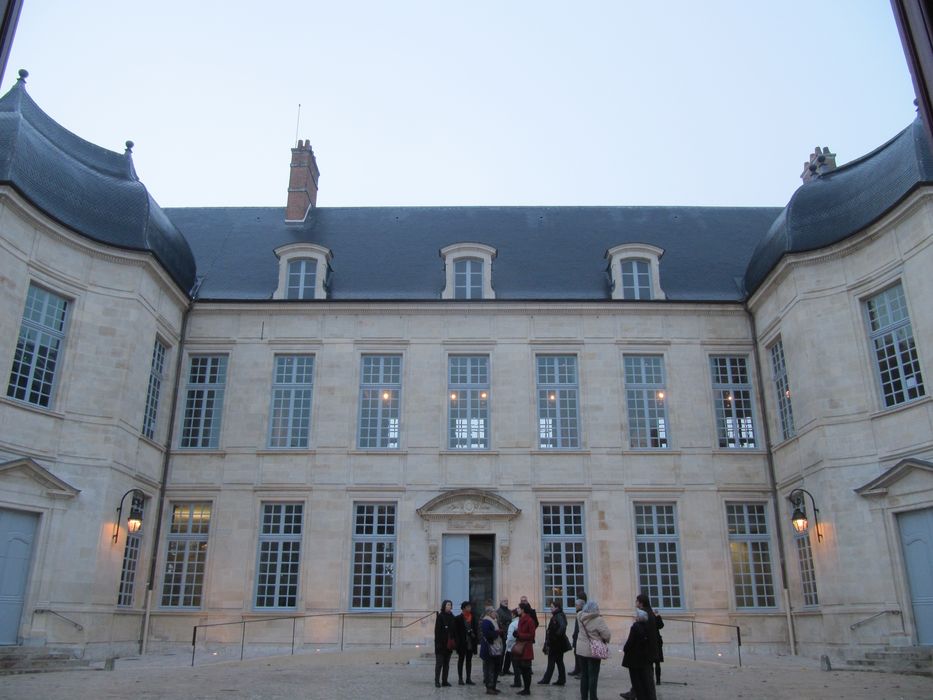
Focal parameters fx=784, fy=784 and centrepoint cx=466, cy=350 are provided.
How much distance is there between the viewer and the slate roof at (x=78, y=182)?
14312 millimetres

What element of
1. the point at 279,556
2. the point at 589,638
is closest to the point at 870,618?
the point at 589,638

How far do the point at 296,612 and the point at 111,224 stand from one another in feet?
28.7

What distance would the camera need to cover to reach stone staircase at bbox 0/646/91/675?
40.1 feet

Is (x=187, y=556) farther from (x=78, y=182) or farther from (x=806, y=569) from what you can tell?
(x=806, y=569)

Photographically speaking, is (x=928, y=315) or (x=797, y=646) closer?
(x=928, y=315)

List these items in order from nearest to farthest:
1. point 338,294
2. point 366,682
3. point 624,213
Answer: point 366,682 → point 338,294 → point 624,213

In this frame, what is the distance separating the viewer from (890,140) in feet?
50.0

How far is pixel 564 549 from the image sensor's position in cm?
1675

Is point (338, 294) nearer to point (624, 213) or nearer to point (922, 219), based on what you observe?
point (624, 213)

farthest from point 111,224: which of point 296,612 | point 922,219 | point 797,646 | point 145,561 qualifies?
point 797,646

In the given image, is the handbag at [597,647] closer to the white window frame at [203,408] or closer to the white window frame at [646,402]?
the white window frame at [646,402]

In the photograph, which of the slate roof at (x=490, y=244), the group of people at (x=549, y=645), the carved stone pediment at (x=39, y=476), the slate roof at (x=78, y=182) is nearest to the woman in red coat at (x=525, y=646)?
the group of people at (x=549, y=645)

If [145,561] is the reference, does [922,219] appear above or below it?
above

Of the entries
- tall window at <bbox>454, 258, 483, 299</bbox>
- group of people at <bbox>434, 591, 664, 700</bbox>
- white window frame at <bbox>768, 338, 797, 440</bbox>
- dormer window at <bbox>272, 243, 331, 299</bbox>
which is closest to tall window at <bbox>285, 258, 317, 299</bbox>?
dormer window at <bbox>272, 243, 331, 299</bbox>
